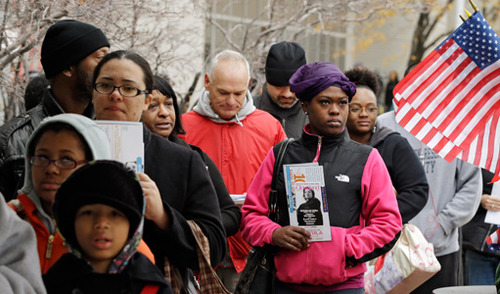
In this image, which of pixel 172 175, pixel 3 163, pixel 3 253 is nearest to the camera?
pixel 3 253

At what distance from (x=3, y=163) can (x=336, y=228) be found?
1.93m

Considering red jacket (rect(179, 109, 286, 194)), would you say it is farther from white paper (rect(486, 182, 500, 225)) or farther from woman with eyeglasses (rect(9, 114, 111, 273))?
woman with eyeglasses (rect(9, 114, 111, 273))

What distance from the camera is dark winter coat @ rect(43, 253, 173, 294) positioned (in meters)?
3.40

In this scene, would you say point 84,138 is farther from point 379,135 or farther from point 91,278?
point 379,135

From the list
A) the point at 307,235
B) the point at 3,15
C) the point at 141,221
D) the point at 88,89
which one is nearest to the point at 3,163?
the point at 88,89

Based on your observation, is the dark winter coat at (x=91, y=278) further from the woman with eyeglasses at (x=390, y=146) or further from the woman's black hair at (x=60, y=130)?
the woman with eyeglasses at (x=390, y=146)

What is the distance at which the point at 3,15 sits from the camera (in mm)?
6723

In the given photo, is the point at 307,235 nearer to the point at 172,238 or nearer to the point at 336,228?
the point at 336,228

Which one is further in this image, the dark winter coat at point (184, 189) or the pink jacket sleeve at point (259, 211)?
the pink jacket sleeve at point (259, 211)

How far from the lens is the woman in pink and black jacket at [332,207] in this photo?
4992 millimetres

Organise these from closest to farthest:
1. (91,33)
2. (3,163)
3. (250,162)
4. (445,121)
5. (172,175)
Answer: (172,175), (3,163), (91,33), (445,121), (250,162)

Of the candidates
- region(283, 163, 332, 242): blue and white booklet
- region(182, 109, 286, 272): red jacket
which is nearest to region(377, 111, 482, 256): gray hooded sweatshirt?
region(182, 109, 286, 272): red jacket

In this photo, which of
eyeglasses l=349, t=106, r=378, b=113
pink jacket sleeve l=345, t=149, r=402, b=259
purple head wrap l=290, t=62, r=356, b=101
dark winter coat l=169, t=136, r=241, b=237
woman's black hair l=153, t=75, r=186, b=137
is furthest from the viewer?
eyeglasses l=349, t=106, r=378, b=113

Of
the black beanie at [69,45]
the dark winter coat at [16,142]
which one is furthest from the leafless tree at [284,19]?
the dark winter coat at [16,142]
